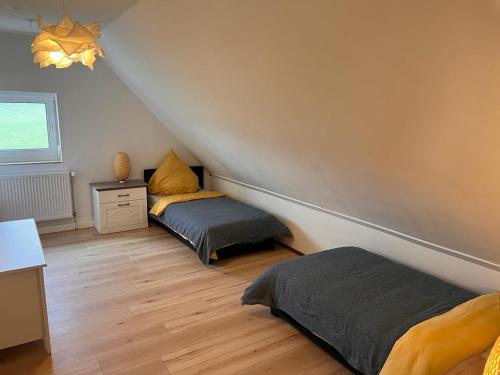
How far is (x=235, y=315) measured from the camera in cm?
283

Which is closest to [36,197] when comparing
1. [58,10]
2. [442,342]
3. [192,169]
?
[192,169]

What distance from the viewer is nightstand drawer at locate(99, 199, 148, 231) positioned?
4.61m

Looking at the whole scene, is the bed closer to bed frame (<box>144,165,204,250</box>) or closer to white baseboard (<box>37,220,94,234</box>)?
bed frame (<box>144,165,204,250</box>)

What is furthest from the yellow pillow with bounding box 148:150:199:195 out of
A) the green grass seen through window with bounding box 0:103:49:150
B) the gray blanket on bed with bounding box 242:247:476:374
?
the gray blanket on bed with bounding box 242:247:476:374

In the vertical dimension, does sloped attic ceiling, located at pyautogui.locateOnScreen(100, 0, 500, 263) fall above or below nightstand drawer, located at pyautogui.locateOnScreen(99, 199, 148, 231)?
above

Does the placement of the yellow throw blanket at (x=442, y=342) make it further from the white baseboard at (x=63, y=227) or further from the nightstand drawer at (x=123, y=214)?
the white baseboard at (x=63, y=227)

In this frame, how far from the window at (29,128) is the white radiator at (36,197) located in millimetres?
230

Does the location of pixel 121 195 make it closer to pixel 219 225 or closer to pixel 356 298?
pixel 219 225

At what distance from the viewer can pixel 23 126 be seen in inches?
173

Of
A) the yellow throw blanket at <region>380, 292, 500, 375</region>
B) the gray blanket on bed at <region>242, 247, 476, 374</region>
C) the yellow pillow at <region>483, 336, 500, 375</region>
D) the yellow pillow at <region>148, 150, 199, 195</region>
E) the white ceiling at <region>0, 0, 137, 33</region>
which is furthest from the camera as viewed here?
the yellow pillow at <region>148, 150, 199, 195</region>

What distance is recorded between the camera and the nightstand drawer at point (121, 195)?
4.55 metres

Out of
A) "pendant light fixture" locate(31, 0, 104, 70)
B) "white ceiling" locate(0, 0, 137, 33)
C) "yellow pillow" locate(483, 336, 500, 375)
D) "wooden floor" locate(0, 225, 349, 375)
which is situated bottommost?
"wooden floor" locate(0, 225, 349, 375)

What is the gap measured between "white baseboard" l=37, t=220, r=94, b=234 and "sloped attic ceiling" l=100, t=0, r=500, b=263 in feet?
7.38

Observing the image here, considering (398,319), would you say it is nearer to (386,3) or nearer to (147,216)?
(386,3)
